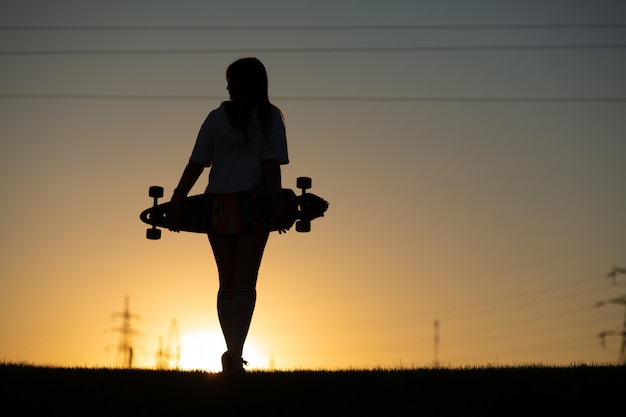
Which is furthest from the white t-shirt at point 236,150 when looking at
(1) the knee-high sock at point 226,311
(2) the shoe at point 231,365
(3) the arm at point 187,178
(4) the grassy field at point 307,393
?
(4) the grassy field at point 307,393

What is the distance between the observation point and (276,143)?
11.8m

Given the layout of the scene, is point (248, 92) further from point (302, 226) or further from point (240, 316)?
point (240, 316)

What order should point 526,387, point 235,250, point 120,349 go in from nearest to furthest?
1. point 526,387
2. point 235,250
3. point 120,349

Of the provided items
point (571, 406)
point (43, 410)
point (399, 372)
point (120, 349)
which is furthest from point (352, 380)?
point (120, 349)

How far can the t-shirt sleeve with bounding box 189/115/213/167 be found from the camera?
12078mm

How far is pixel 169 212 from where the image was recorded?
12.3 meters

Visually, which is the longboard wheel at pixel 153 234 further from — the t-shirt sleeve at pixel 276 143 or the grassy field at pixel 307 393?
the t-shirt sleeve at pixel 276 143

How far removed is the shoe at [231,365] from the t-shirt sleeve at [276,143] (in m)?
1.98

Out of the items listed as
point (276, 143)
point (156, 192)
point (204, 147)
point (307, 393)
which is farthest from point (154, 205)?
point (307, 393)

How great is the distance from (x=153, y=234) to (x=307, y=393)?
2880 mm

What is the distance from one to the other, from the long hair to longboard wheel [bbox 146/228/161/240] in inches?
65.1

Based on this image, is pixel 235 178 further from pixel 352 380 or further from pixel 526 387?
pixel 526 387

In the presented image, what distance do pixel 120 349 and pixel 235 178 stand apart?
40374 mm

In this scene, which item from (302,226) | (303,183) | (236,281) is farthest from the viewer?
(303,183)
